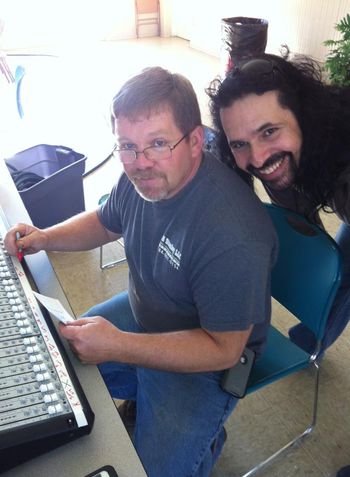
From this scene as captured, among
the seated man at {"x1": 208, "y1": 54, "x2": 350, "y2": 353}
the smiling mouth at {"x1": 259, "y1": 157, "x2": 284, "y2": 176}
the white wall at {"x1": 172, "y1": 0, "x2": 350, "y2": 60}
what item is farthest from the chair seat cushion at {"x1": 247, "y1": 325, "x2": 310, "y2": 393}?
the white wall at {"x1": 172, "y1": 0, "x2": 350, "y2": 60}

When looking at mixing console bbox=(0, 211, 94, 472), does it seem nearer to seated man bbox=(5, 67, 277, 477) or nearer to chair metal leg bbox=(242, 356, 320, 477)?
seated man bbox=(5, 67, 277, 477)

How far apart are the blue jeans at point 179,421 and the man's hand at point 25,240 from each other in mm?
437

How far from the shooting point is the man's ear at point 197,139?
3.20 feet

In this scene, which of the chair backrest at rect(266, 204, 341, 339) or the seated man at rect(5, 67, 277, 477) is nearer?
the seated man at rect(5, 67, 277, 477)

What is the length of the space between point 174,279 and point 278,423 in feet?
2.84

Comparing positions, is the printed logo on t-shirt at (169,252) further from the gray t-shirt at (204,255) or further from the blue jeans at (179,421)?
the blue jeans at (179,421)

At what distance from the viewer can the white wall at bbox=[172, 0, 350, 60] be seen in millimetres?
3910

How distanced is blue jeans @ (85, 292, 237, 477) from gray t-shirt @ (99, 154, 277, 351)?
14cm

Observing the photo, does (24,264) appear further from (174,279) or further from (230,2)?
(230,2)

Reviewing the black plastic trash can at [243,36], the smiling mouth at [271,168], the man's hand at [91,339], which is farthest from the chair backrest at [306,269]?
the black plastic trash can at [243,36]

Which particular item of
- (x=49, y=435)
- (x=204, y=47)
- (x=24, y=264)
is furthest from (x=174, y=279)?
(x=204, y=47)

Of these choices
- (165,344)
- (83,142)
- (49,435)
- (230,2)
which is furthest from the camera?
(230,2)

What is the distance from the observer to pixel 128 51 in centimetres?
600

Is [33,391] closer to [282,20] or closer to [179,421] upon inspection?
[179,421]
